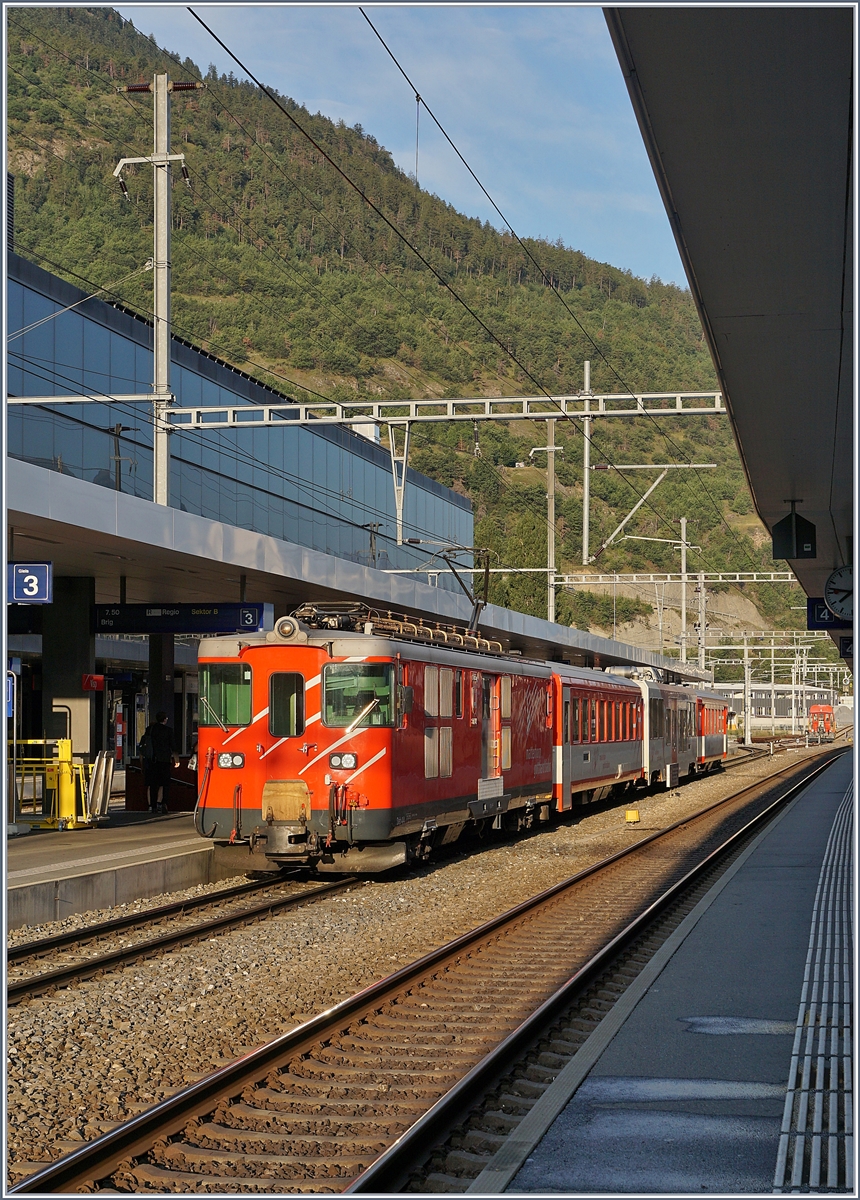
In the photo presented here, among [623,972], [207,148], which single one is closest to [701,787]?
[623,972]

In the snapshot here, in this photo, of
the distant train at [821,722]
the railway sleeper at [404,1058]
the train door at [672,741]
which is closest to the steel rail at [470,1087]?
the railway sleeper at [404,1058]

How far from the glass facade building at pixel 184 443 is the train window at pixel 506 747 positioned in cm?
994

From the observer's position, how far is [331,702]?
15.3 m

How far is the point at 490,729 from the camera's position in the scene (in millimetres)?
19328

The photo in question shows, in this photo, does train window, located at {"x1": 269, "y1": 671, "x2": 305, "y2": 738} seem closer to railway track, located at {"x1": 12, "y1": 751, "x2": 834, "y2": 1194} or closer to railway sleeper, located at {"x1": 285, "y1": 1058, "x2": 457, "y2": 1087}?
railway track, located at {"x1": 12, "y1": 751, "x2": 834, "y2": 1194}

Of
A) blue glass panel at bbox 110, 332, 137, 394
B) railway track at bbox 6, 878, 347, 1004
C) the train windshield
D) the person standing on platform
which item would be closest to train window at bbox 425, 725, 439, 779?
the train windshield

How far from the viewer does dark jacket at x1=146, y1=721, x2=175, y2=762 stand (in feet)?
71.7

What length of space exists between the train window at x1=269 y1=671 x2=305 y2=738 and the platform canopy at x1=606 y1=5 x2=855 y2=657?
5.80 m

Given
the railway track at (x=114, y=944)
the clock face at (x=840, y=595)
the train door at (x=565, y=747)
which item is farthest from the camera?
the train door at (x=565, y=747)

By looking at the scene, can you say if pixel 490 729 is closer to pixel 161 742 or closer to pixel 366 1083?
pixel 161 742

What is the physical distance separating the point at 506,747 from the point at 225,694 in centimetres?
557

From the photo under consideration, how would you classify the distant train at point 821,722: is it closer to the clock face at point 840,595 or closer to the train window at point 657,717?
the train window at point 657,717

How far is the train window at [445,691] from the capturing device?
55.9 ft

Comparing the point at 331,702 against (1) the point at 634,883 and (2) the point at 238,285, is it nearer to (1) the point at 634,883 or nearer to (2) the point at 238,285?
(1) the point at 634,883
